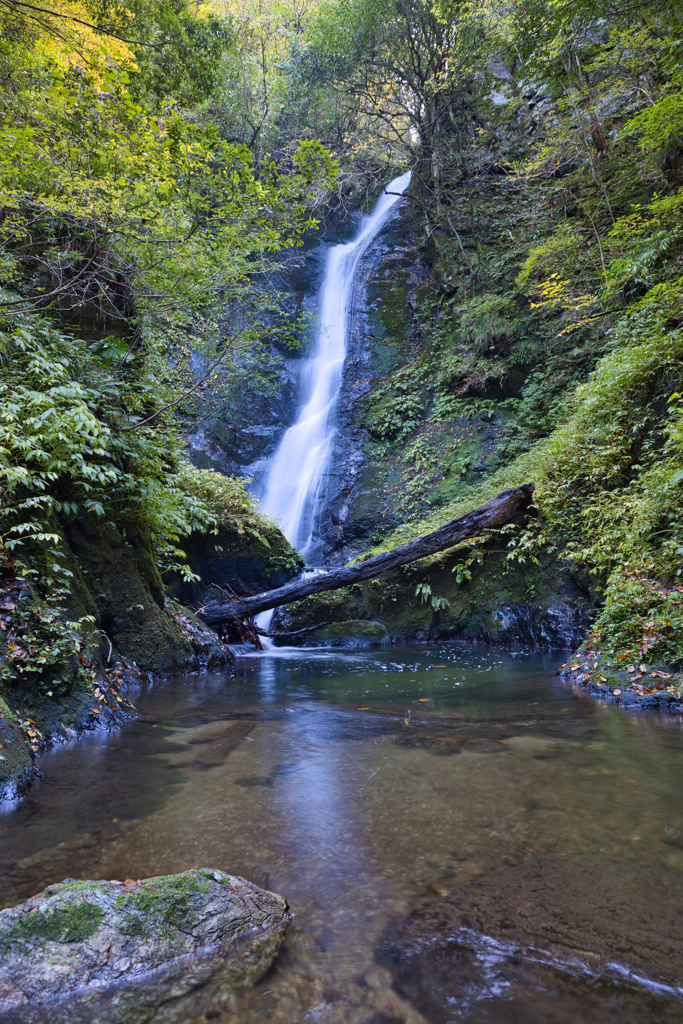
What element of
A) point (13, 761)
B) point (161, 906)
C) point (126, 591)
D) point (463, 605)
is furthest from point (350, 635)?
point (161, 906)

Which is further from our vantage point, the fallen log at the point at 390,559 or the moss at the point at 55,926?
the fallen log at the point at 390,559

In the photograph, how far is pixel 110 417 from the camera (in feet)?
20.1

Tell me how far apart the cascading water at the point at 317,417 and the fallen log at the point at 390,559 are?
5.49ft

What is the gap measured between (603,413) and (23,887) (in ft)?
28.7

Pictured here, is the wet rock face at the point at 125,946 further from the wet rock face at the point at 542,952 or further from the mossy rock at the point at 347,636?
the mossy rock at the point at 347,636

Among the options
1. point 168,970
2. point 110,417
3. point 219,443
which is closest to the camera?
point 168,970

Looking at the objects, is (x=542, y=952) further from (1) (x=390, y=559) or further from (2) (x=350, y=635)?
(2) (x=350, y=635)

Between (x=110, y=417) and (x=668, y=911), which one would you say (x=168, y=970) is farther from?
(x=110, y=417)

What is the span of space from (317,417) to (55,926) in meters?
16.8

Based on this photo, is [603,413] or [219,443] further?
[219,443]

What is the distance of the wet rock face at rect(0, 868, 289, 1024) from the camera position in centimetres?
144

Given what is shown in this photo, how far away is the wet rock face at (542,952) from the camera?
1.42 m

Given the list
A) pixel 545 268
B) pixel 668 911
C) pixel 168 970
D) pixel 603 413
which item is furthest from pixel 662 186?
pixel 168 970

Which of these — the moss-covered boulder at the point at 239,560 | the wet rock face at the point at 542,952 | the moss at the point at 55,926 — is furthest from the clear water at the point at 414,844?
the moss-covered boulder at the point at 239,560
